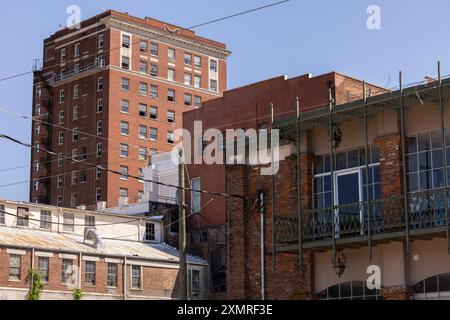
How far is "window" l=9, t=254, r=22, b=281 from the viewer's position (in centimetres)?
4717

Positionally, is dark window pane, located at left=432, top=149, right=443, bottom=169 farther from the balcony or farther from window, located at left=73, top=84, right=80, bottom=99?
window, located at left=73, top=84, right=80, bottom=99

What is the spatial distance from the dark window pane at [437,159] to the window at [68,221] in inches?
1382

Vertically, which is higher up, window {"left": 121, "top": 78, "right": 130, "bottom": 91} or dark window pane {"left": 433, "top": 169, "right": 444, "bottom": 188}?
window {"left": 121, "top": 78, "right": 130, "bottom": 91}

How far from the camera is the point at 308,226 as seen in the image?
83.0ft

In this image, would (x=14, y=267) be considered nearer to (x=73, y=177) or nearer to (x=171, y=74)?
(x=73, y=177)

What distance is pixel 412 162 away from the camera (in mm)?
23812

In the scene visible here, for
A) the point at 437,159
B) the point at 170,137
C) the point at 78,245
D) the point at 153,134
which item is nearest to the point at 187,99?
the point at 170,137

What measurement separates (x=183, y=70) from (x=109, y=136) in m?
14.9

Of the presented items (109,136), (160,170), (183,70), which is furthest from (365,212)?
(183,70)

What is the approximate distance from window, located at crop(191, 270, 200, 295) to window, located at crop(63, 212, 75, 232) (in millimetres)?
8413

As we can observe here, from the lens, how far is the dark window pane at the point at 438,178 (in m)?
22.9

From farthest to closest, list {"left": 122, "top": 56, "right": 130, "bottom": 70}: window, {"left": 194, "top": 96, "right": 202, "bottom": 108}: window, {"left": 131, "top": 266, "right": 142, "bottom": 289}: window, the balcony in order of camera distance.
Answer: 1. {"left": 194, "top": 96, "right": 202, "bottom": 108}: window
2. {"left": 122, "top": 56, "right": 130, "bottom": 70}: window
3. {"left": 131, "top": 266, "right": 142, "bottom": 289}: window
4. the balcony

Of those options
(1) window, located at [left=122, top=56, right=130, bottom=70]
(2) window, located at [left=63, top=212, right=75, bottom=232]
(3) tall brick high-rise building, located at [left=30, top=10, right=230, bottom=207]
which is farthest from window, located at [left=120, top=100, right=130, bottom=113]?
(2) window, located at [left=63, top=212, right=75, bottom=232]

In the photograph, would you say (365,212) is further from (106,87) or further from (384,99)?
(106,87)
